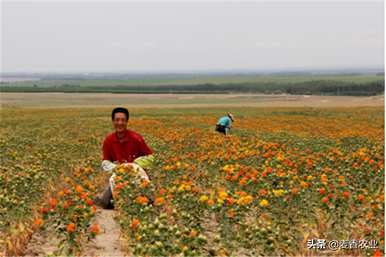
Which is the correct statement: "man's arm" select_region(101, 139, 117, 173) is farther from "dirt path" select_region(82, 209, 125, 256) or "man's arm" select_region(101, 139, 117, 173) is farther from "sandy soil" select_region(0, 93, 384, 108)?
"sandy soil" select_region(0, 93, 384, 108)

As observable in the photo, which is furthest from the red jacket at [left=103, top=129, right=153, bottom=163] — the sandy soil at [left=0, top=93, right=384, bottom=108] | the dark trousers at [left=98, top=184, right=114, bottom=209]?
the sandy soil at [left=0, top=93, right=384, bottom=108]

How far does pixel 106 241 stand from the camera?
659 cm

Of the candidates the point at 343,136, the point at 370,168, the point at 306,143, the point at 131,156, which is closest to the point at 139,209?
the point at 131,156

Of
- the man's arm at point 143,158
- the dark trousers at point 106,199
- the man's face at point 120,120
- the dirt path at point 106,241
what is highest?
the man's face at point 120,120

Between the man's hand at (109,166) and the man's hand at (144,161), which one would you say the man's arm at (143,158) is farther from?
the man's hand at (109,166)

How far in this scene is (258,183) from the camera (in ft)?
23.5

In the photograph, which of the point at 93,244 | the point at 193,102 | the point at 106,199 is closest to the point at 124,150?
the point at 106,199

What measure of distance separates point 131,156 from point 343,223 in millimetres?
3627

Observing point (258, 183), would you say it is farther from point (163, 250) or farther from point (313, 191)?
point (163, 250)

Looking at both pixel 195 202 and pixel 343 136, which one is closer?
pixel 195 202

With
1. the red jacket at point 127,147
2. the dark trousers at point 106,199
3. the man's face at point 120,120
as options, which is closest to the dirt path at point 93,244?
the dark trousers at point 106,199

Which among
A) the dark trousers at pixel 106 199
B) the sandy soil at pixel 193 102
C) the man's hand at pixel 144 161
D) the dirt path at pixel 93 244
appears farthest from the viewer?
the sandy soil at pixel 193 102

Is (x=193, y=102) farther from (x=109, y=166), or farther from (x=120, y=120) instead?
(x=120, y=120)

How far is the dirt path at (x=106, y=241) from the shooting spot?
6.13 meters
